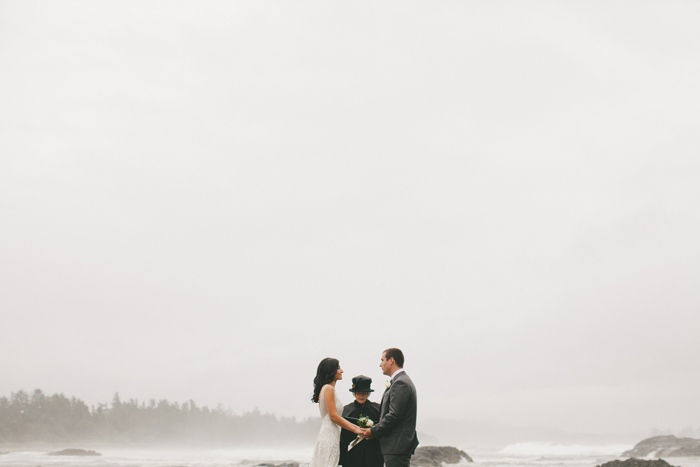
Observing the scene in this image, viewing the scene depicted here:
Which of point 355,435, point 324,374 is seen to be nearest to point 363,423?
point 355,435

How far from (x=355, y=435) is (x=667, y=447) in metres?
50.3

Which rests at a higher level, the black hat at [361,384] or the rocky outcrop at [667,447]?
the black hat at [361,384]

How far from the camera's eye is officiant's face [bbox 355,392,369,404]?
8133 mm

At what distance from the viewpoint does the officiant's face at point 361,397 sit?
813cm

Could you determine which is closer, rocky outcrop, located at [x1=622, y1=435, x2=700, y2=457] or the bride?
the bride

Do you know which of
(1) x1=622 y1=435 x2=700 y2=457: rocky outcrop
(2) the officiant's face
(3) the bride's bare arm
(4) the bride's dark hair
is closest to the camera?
(3) the bride's bare arm

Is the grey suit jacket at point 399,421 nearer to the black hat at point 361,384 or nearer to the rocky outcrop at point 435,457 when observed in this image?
the black hat at point 361,384

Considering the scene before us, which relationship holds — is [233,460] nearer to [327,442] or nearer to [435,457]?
[435,457]

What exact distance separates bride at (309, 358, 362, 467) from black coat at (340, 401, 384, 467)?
8 centimetres

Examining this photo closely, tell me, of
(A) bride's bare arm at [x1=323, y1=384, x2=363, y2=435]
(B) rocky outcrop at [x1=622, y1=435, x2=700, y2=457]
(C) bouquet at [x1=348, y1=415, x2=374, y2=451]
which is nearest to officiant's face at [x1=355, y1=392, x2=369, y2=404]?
(C) bouquet at [x1=348, y1=415, x2=374, y2=451]

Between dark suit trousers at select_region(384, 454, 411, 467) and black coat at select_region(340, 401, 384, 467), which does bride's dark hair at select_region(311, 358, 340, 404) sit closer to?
black coat at select_region(340, 401, 384, 467)

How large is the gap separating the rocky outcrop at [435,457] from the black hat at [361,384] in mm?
26070

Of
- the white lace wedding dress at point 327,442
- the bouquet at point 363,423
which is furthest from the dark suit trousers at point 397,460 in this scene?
the white lace wedding dress at point 327,442

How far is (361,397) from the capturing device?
816 centimetres
